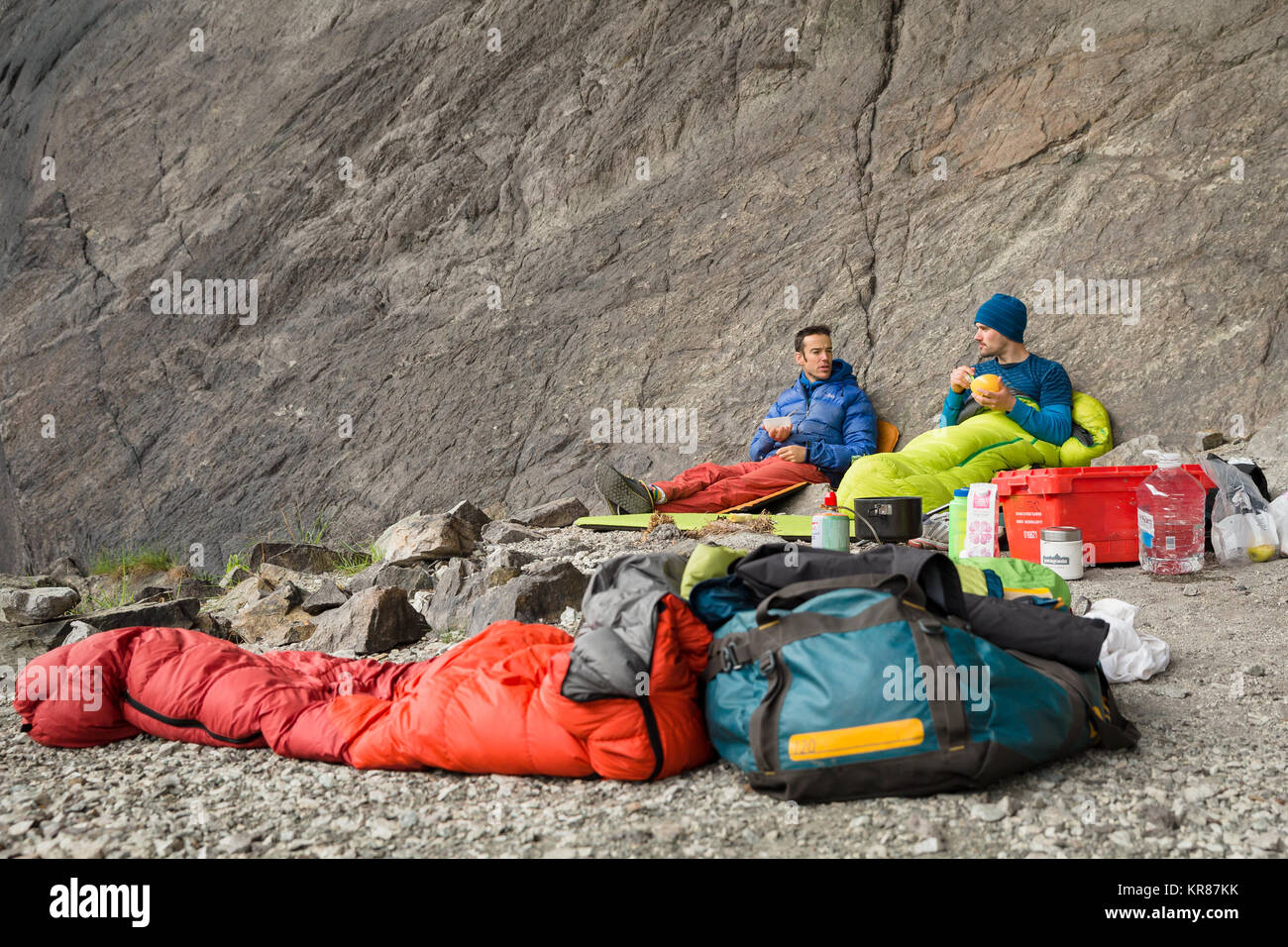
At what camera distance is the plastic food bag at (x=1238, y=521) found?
415 centimetres

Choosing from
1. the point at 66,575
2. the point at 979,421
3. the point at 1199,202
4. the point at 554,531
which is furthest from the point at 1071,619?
the point at 66,575

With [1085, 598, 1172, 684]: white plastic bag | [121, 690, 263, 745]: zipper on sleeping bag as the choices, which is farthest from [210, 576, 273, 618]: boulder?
[1085, 598, 1172, 684]: white plastic bag

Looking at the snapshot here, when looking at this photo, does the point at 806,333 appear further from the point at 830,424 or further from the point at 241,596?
the point at 241,596

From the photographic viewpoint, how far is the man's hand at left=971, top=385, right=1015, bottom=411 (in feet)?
18.8

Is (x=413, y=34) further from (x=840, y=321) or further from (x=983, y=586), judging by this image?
(x=983, y=586)

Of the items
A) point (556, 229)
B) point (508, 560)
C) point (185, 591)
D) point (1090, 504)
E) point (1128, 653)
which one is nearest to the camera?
point (1128, 653)

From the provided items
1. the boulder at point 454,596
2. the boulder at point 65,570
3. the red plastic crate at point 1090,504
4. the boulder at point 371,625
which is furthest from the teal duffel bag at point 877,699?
the boulder at point 65,570

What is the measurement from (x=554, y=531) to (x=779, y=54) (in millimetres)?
4638

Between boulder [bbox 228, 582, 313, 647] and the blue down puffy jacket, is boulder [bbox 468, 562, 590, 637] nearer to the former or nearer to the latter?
boulder [bbox 228, 582, 313, 647]

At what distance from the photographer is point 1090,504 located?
4312 millimetres

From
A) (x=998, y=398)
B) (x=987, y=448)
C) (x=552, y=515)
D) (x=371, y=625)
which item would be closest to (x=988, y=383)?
(x=998, y=398)

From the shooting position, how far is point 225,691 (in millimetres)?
2664

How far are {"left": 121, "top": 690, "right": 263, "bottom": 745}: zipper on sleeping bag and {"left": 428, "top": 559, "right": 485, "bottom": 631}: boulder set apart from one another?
1444 mm

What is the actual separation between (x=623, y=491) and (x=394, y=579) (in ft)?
5.38
